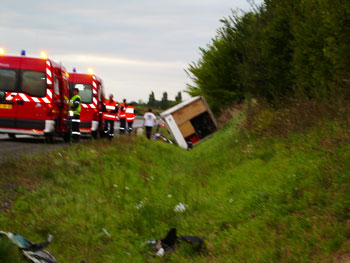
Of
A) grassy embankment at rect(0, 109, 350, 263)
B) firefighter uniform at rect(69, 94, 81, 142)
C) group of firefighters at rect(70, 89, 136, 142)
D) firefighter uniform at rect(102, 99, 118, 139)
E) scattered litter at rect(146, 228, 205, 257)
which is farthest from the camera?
firefighter uniform at rect(102, 99, 118, 139)

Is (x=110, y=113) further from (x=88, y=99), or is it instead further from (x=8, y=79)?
(x=8, y=79)

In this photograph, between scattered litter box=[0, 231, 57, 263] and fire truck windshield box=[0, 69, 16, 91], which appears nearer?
scattered litter box=[0, 231, 57, 263]

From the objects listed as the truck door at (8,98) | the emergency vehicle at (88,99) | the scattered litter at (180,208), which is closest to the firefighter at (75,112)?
the truck door at (8,98)

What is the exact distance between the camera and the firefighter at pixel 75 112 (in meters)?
18.6

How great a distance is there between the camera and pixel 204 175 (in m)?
13.2

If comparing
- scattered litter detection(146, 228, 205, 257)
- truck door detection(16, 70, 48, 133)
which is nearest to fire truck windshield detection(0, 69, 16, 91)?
truck door detection(16, 70, 48, 133)

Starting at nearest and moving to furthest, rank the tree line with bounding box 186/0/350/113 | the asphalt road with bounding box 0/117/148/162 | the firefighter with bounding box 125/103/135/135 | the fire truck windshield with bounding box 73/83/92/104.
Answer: the tree line with bounding box 186/0/350/113 < the asphalt road with bounding box 0/117/148/162 < the fire truck windshield with bounding box 73/83/92/104 < the firefighter with bounding box 125/103/135/135

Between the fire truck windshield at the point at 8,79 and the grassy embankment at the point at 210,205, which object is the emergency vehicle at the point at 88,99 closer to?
the fire truck windshield at the point at 8,79

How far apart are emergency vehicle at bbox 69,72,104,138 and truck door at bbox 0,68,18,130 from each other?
5.20 m

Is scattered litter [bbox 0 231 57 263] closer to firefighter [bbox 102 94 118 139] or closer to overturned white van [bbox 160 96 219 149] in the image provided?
firefighter [bbox 102 94 118 139]

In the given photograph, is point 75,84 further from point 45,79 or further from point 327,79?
point 327,79

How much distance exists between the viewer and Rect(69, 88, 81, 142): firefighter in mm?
18609

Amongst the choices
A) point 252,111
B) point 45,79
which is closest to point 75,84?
point 45,79

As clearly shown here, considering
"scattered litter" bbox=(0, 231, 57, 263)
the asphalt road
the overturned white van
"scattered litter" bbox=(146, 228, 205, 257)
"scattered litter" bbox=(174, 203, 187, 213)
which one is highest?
the asphalt road
